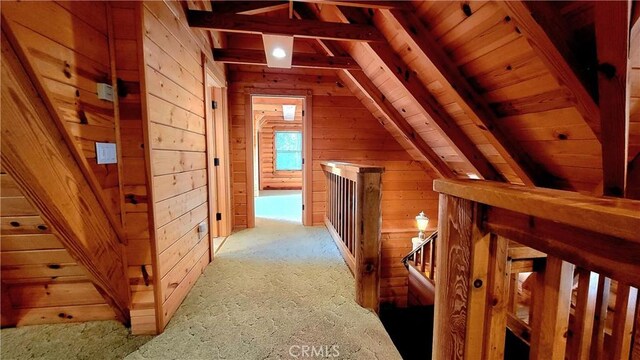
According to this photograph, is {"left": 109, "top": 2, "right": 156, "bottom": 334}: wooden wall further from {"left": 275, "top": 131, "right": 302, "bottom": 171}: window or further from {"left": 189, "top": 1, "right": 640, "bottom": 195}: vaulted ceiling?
{"left": 275, "top": 131, "right": 302, "bottom": 171}: window

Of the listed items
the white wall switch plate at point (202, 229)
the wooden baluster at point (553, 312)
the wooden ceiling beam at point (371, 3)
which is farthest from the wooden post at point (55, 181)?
the wooden baluster at point (553, 312)

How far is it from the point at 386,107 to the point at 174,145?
7.65ft

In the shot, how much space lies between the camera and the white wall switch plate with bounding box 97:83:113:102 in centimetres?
125

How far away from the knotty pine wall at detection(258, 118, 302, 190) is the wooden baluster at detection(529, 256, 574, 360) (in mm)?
7189

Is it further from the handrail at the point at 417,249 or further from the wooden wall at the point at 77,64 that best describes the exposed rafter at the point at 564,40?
the wooden wall at the point at 77,64

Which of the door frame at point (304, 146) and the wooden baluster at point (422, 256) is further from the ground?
the door frame at point (304, 146)

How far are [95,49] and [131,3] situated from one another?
0.30 meters

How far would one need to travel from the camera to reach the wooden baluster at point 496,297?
71 cm

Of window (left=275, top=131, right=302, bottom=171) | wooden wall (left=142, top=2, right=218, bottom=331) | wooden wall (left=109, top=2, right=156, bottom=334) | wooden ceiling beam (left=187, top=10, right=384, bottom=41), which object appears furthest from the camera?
window (left=275, top=131, right=302, bottom=171)

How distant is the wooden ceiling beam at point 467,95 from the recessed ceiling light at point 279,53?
2.92ft

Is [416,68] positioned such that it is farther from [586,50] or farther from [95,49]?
[95,49]

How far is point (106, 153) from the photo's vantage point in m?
1.28

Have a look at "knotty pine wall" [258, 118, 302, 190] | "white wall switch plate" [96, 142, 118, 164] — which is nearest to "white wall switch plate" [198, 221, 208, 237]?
"white wall switch plate" [96, 142, 118, 164]

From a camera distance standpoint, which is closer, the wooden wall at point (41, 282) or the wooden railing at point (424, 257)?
the wooden wall at point (41, 282)
